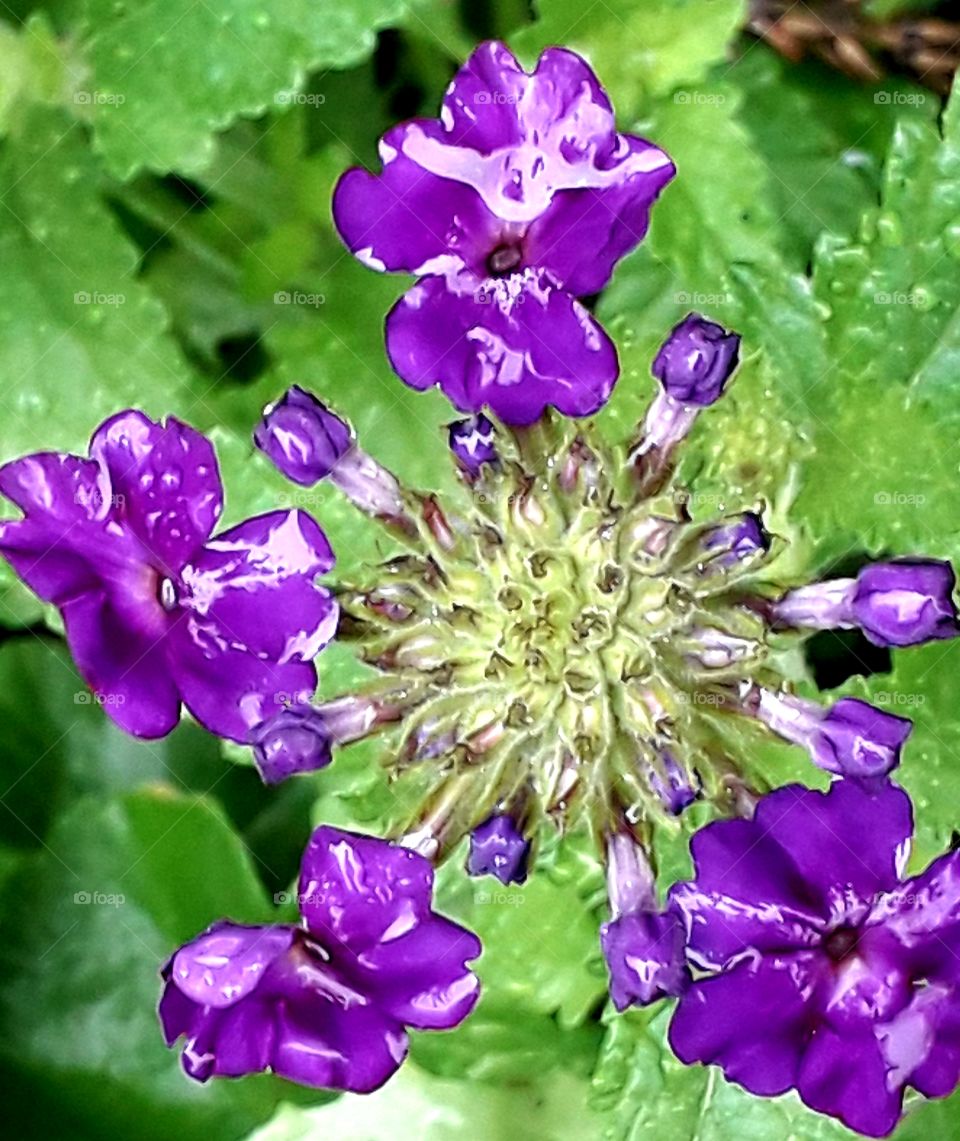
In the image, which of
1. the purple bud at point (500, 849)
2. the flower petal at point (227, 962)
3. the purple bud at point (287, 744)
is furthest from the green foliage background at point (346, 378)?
the flower petal at point (227, 962)

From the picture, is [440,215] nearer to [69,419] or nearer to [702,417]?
[702,417]

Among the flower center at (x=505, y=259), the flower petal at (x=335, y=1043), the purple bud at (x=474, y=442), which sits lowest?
the flower petal at (x=335, y=1043)

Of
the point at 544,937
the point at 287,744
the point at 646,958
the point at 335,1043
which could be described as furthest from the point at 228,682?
the point at 544,937

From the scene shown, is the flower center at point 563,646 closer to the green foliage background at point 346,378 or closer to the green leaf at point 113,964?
the green foliage background at point 346,378

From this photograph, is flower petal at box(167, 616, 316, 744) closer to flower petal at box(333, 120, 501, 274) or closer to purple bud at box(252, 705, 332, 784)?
purple bud at box(252, 705, 332, 784)

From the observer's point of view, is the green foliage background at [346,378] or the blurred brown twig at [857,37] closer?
the green foliage background at [346,378]

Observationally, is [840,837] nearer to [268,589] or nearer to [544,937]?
[268,589]
